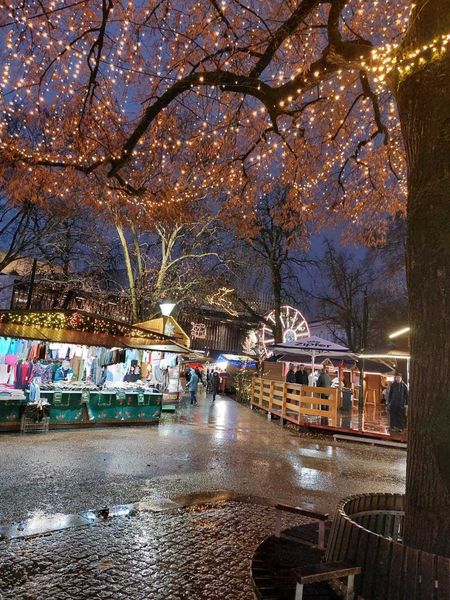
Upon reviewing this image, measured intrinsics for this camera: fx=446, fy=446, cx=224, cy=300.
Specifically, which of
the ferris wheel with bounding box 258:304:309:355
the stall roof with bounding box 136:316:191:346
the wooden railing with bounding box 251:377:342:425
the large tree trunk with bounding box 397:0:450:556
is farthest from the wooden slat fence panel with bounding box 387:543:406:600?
the ferris wheel with bounding box 258:304:309:355

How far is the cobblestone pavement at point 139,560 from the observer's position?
12.5ft

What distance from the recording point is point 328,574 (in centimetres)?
283

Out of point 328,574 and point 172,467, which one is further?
point 172,467

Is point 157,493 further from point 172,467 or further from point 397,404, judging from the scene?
point 397,404

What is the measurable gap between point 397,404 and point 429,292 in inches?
511

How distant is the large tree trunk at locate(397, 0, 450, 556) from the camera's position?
3072mm

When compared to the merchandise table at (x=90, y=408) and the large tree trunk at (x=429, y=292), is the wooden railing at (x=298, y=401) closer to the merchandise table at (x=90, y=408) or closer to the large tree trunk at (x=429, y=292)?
the merchandise table at (x=90, y=408)

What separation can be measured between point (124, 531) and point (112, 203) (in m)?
16.6

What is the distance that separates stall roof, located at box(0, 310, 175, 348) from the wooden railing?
5282 millimetres

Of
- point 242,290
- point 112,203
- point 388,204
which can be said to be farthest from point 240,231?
point 242,290

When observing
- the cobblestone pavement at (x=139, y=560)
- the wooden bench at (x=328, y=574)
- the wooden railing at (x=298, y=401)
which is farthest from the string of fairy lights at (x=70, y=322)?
the wooden bench at (x=328, y=574)

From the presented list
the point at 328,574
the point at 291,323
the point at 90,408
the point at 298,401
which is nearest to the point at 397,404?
the point at 298,401

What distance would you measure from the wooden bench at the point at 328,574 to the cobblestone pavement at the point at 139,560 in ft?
4.00

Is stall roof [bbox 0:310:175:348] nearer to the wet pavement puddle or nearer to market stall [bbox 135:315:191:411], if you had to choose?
market stall [bbox 135:315:191:411]
